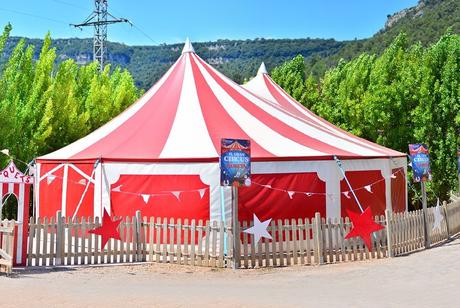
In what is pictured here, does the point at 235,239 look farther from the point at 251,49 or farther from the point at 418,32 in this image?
the point at 251,49

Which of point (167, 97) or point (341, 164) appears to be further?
point (167, 97)

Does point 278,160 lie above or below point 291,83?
below

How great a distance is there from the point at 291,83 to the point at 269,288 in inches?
920

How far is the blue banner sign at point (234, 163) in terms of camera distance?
29.8 ft

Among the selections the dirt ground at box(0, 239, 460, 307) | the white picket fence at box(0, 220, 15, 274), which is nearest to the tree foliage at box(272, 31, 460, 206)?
the dirt ground at box(0, 239, 460, 307)

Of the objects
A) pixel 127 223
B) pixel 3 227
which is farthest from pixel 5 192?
pixel 127 223

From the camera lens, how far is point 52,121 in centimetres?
1644

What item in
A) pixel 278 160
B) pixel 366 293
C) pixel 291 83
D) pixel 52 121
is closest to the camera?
pixel 366 293

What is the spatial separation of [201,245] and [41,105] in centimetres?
913

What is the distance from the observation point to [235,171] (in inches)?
359

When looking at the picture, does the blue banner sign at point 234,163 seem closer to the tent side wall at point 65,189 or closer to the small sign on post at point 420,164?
the tent side wall at point 65,189

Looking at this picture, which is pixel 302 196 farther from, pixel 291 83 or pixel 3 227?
pixel 291 83

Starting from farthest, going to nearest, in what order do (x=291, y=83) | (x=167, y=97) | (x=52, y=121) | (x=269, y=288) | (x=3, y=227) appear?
(x=291, y=83)
(x=52, y=121)
(x=167, y=97)
(x=3, y=227)
(x=269, y=288)

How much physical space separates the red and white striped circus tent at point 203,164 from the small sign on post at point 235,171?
117 centimetres
